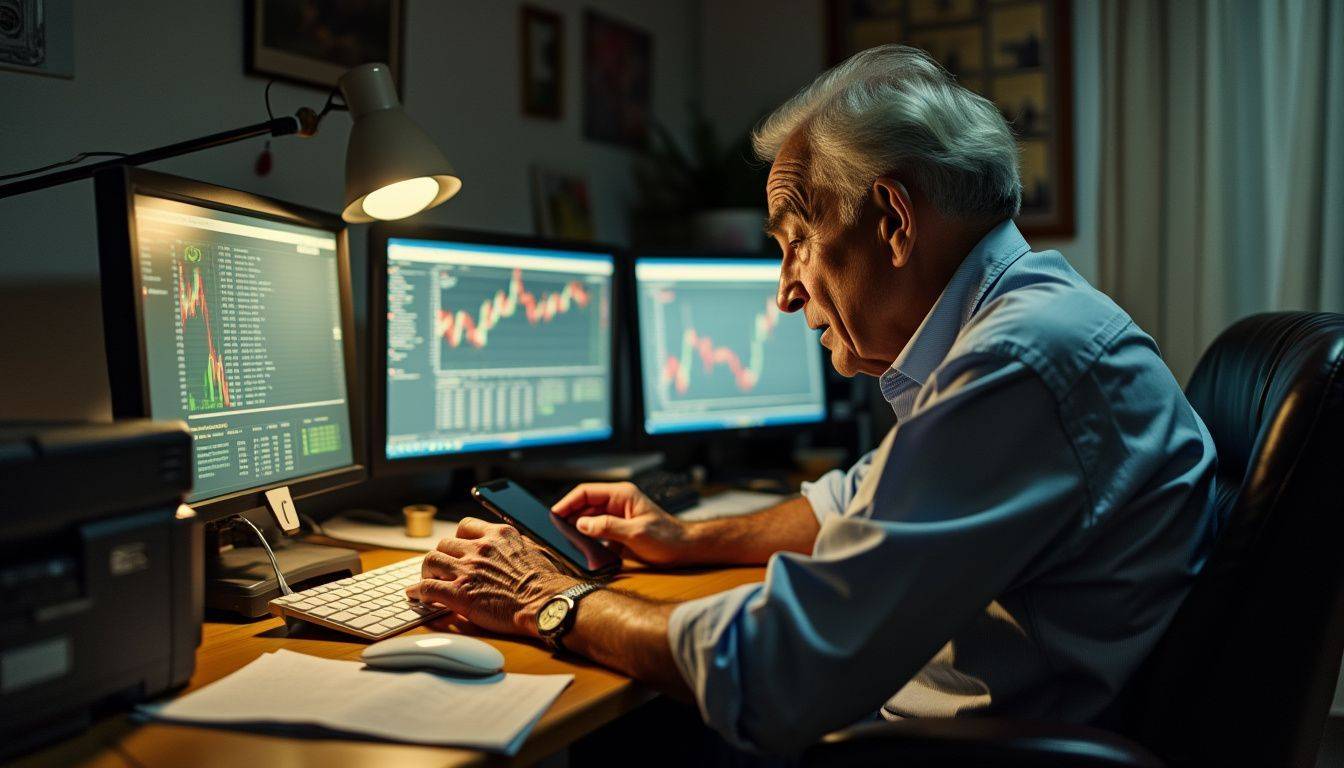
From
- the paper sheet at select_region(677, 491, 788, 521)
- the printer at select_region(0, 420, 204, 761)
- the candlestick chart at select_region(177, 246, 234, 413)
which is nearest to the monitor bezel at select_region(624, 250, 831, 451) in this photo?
the paper sheet at select_region(677, 491, 788, 521)

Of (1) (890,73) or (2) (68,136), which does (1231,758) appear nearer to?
(1) (890,73)

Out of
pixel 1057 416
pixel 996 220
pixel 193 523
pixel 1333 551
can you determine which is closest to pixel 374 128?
pixel 193 523

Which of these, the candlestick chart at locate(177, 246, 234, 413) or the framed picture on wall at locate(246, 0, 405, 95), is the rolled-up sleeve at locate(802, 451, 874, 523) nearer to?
the candlestick chart at locate(177, 246, 234, 413)

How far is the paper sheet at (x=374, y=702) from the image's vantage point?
798 millimetres

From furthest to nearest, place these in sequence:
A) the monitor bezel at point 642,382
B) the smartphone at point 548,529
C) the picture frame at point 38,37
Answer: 1. the monitor bezel at point 642,382
2. the smartphone at point 548,529
3. the picture frame at point 38,37

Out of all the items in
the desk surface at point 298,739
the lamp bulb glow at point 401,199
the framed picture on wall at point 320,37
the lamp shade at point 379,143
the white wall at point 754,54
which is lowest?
the desk surface at point 298,739

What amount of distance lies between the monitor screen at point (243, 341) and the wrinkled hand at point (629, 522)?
1.17 feet

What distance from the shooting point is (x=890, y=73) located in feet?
3.79

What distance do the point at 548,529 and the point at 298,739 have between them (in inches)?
21.9

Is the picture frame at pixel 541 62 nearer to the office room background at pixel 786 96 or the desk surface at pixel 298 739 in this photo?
the office room background at pixel 786 96

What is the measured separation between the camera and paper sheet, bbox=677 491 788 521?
5.55 feet

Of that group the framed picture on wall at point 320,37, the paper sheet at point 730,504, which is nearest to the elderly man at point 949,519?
the paper sheet at point 730,504

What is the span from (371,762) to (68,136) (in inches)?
38.4

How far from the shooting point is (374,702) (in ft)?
2.81
